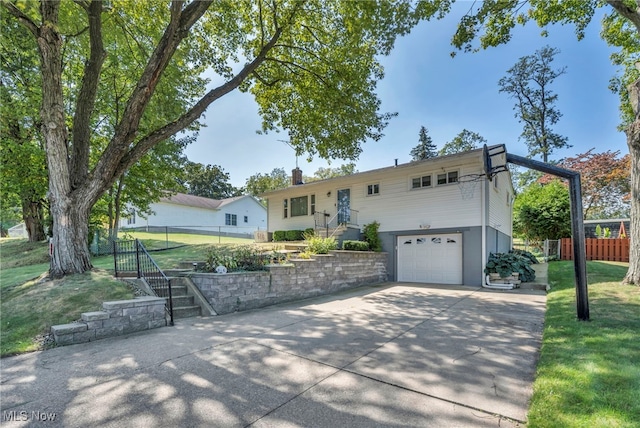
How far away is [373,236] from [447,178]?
151 inches

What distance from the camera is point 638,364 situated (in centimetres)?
304

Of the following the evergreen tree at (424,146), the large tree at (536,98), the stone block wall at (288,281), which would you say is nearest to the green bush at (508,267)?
the stone block wall at (288,281)

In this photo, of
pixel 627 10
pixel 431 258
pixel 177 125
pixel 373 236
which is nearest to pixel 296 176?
pixel 373 236

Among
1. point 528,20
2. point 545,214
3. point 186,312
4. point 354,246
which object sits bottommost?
point 186,312

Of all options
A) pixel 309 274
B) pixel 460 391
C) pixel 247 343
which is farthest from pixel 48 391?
pixel 309 274

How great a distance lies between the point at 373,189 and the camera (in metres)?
13.6

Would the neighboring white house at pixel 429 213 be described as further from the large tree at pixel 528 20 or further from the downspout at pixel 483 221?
the large tree at pixel 528 20

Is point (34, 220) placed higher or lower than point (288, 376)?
higher

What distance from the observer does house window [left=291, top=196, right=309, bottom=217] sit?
1612 cm

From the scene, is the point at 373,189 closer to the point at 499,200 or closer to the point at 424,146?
the point at 499,200

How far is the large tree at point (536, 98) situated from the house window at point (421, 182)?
19.6m

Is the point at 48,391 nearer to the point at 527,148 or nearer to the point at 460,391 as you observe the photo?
the point at 460,391

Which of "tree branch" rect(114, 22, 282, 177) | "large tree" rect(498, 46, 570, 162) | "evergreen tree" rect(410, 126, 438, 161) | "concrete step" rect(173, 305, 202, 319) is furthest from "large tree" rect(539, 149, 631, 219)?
"concrete step" rect(173, 305, 202, 319)

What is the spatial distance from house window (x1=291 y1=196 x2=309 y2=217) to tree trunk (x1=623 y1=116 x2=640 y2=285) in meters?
12.1
